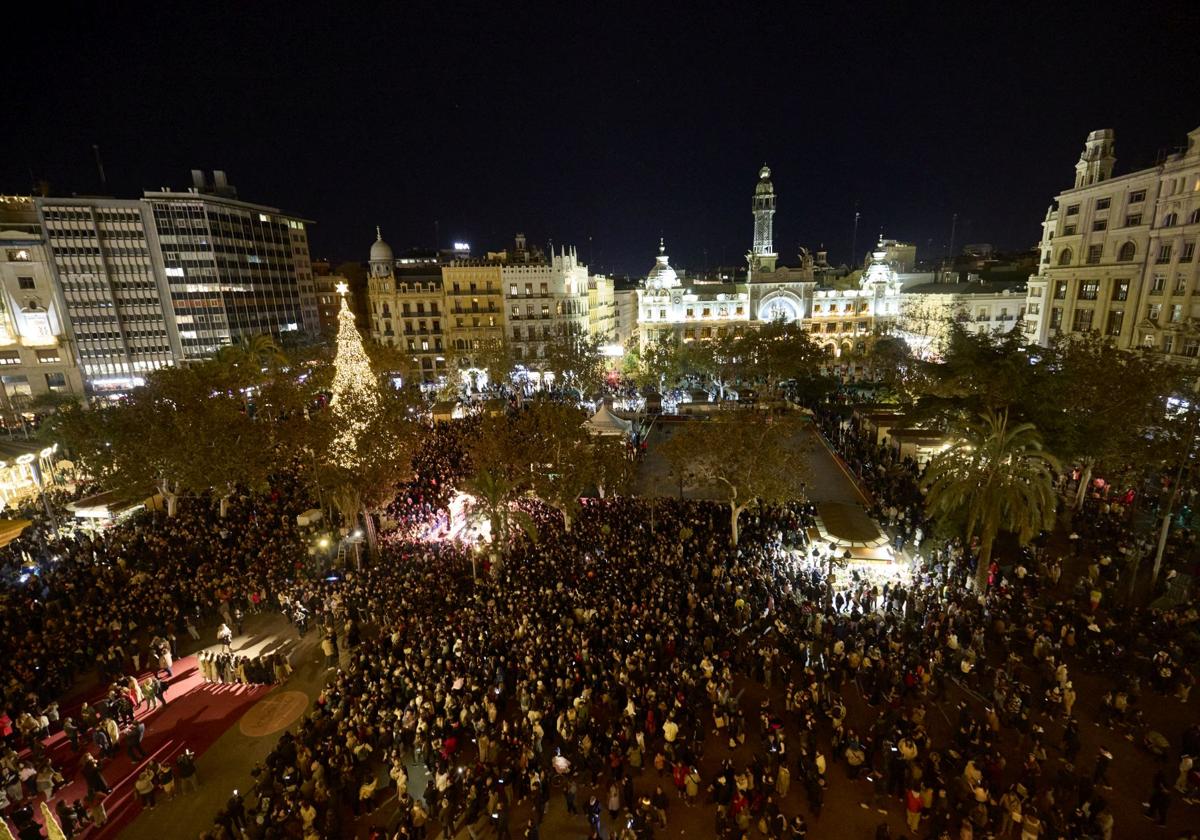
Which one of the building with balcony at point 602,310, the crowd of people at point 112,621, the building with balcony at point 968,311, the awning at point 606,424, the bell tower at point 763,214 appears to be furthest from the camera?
Answer: the bell tower at point 763,214

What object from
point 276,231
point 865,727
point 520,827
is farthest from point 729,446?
point 276,231

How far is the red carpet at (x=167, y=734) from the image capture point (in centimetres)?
1259

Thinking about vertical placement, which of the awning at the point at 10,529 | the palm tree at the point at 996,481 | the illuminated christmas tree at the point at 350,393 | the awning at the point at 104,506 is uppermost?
the illuminated christmas tree at the point at 350,393

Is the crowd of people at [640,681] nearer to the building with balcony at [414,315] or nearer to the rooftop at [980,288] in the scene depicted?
the building with balcony at [414,315]

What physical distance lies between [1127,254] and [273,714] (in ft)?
182

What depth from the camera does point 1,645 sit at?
54.6 ft

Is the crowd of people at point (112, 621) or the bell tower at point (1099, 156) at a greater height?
the bell tower at point (1099, 156)

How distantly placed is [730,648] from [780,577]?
3.81 metres

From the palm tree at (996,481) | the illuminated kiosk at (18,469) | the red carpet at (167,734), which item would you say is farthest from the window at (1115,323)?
the illuminated kiosk at (18,469)

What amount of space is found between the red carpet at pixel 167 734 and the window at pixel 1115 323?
54.0 meters

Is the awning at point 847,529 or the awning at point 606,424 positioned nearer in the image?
the awning at point 847,529

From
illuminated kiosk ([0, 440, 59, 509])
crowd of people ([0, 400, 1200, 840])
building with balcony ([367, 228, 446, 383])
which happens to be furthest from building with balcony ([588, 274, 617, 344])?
crowd of people ([0, 400, 1200, 840])

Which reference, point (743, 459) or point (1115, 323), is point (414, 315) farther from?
point (1115, 323)

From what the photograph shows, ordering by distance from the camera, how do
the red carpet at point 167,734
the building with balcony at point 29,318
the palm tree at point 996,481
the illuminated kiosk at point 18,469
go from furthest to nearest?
the building with balcony at point 29,318 < the illuminated kiosk at point 18,469 < the palm tree at point 996,481 < the red carpet at point 167,734
